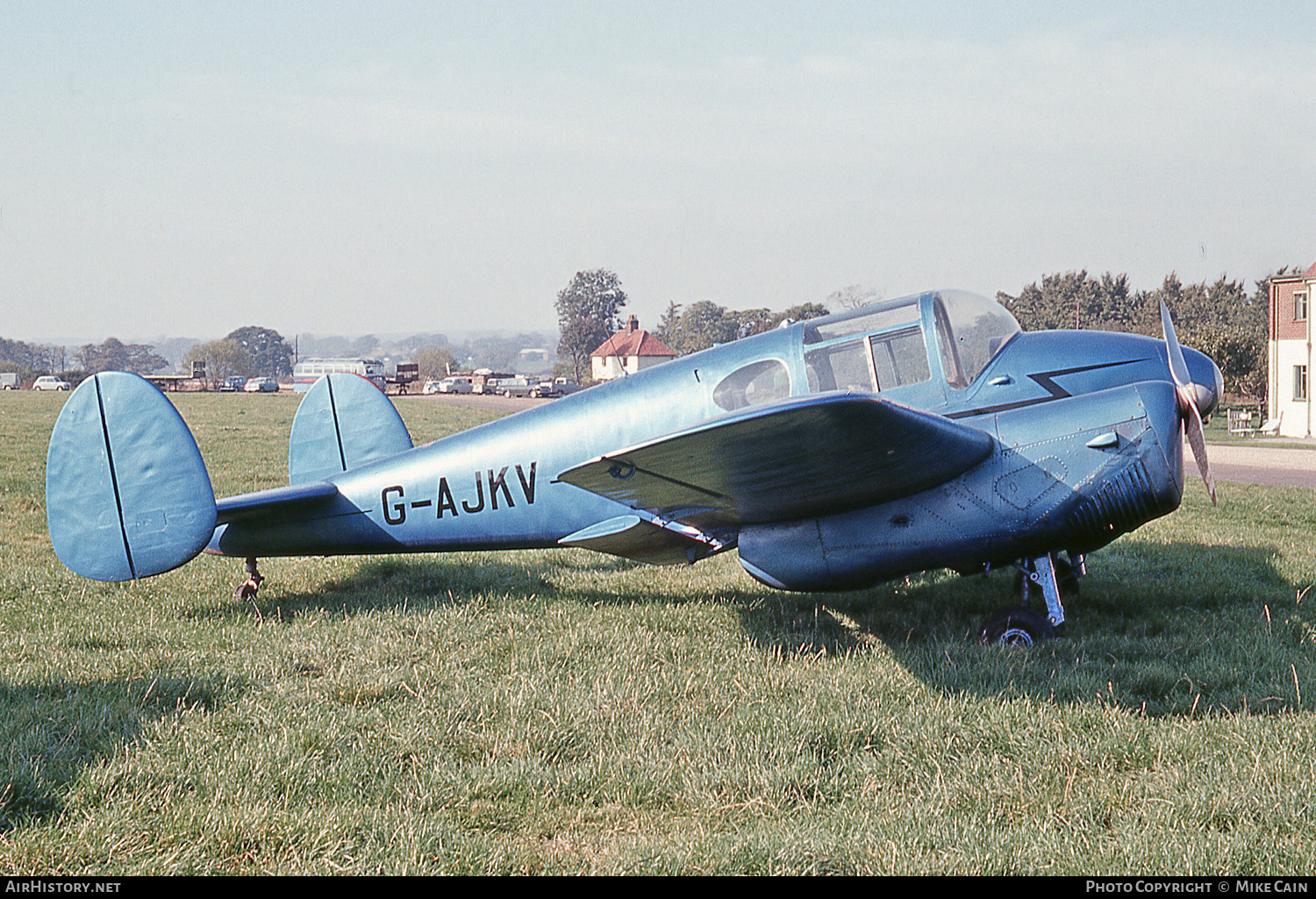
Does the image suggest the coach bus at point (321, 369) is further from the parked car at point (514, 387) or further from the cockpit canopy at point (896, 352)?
the cockpit canopy at point (896, 352)

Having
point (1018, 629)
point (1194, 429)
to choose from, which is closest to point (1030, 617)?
point (1018, 629)

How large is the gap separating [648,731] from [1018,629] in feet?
8.82

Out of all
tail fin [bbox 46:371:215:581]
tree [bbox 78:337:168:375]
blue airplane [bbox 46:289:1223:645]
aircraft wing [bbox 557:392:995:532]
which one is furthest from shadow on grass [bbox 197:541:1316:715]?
tree [bbox 78:337:168:375]

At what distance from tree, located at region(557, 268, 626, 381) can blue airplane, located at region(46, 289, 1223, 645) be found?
5103 inches

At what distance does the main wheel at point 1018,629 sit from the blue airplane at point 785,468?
0.02 metres

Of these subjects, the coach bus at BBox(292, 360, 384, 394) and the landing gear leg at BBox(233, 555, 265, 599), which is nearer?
the landing gear leg at BBox(233, 555, 265, 599)

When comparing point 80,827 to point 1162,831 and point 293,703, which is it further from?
point 1162,831

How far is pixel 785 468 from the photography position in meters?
4.86

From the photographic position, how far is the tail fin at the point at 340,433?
7.74 meters

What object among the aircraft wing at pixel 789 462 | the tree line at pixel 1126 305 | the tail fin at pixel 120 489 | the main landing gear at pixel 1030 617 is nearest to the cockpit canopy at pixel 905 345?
the aircraft wing at pixel 789 462

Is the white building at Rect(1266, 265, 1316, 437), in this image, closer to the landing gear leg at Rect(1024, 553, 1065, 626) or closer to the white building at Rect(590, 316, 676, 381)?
the landing gear leg at Rect(1024, 553, 1065, 626)

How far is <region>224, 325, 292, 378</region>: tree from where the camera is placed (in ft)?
568

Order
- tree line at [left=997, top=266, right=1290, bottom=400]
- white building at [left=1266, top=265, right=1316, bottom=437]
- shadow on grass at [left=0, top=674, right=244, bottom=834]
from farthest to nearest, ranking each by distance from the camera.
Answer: tree line at [left=997, top=266, right=1290, bottom=400]
white building at [left=1266, top=265, right=1316, bottom=437]
shadow on grass at [left=0, top=674, right=244, bottom=834]
